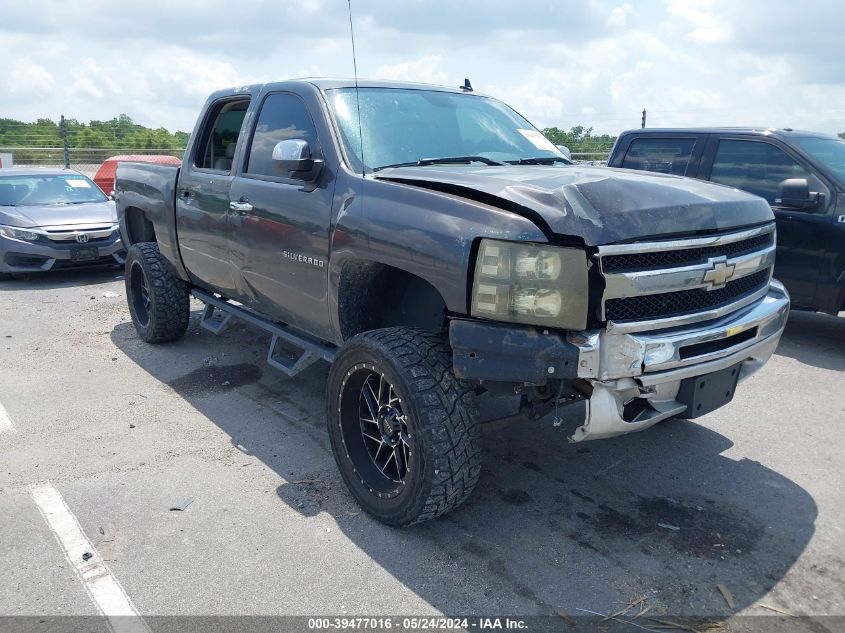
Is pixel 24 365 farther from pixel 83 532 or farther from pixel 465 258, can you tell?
pixel 465 258

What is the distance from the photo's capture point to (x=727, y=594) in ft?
9.37

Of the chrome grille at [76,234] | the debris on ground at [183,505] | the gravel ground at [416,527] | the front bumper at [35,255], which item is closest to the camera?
the gravel ground at [416,527]

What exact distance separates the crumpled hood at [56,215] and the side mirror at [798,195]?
812 cm

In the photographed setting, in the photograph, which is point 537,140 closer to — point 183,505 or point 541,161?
point 541,161

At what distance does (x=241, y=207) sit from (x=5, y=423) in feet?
7.00

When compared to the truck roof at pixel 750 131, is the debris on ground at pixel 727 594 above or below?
below

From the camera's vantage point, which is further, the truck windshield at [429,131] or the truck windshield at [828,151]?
the truck windshield at [828,151]

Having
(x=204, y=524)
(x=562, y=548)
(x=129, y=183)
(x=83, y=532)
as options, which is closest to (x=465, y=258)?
(x=562, y=548)

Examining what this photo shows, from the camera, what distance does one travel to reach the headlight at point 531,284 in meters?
2.73

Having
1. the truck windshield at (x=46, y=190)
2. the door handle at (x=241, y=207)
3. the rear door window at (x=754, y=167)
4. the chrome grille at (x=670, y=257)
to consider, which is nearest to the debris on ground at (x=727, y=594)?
the chrome grille at (x=670, y=257)

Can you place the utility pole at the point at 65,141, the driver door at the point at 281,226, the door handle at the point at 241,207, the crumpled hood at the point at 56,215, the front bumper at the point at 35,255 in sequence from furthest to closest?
the utility pole at the point at 65,141 → the crumpled hood at the point at 56,215 → the front bumper at the point at 35,255 → the door handle at the point at 241,207 → the driver door at the point at 281,226

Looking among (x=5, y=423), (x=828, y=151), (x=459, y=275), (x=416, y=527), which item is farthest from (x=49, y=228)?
(x=828, y=151)

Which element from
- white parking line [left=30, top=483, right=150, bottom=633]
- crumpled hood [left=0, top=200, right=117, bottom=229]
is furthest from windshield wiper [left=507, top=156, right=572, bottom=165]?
crumpled hood [left=0, top=200, right=117, bottom=229]

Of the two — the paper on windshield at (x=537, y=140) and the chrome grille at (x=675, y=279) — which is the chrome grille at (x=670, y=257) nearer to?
the chrome grille at (x=675, y=279)
